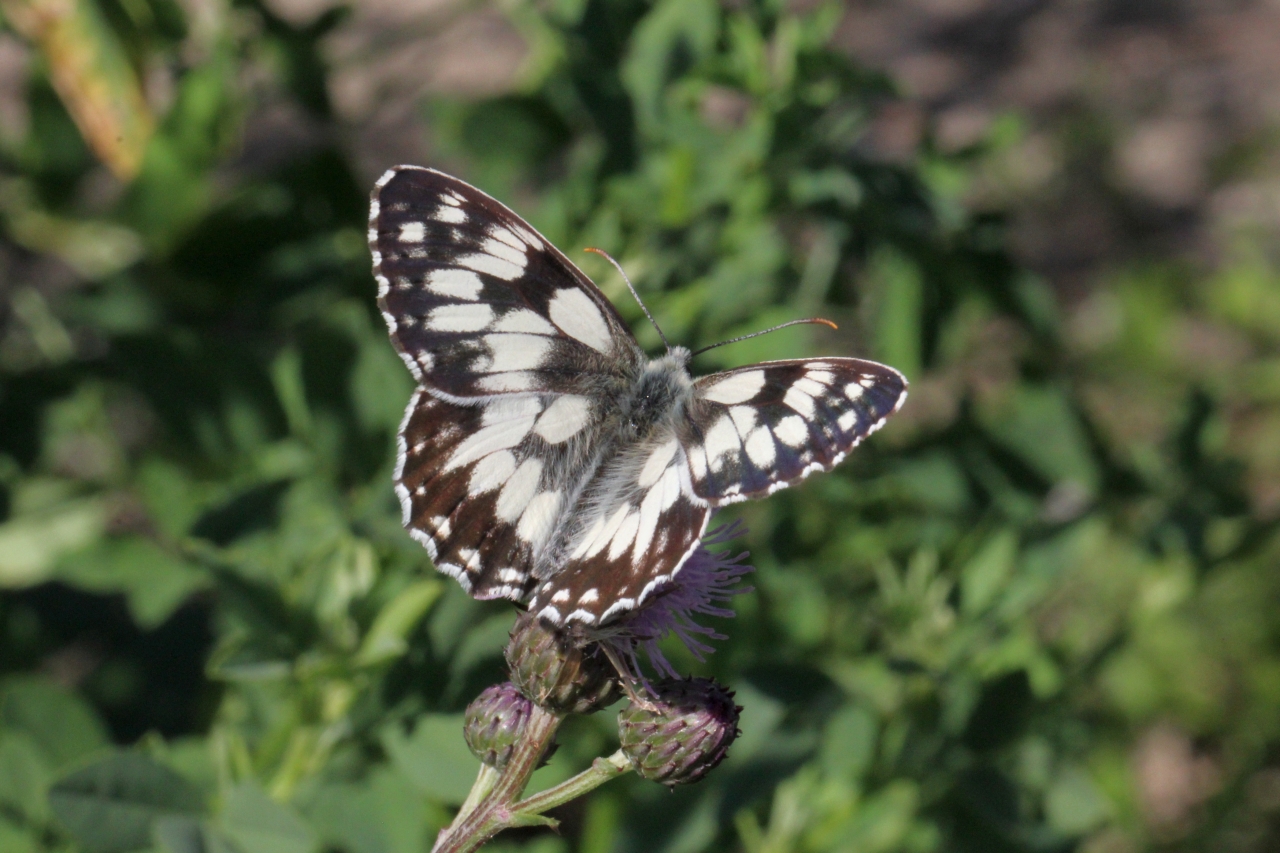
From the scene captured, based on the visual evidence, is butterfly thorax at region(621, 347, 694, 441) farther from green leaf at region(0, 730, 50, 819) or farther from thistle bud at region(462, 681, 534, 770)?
green leaf at region(0, 730, 50, 819)

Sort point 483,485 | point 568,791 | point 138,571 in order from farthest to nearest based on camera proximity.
Answer: point 138,571 < point 483,485 < point 568,791

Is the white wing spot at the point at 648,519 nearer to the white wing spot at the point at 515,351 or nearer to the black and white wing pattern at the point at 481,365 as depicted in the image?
the black and white wing pattern at the point at 481,365

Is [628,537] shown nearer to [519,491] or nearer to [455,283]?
[519,491]

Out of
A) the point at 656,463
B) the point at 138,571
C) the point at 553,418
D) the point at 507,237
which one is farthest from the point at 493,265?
the point at 138,571

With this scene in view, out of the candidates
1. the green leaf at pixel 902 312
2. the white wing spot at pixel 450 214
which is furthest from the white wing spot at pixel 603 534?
the green leaf at pixel 902 312

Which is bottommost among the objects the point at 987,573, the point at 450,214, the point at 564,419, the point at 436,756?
the point at 987,573

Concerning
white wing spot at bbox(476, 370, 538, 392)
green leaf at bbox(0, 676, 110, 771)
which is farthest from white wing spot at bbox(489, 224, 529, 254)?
green leaf at bbox(0, 676, 110, 771)

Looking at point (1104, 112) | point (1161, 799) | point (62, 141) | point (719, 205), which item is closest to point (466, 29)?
point (1104, 112)

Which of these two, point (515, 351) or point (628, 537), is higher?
point (515, 351)
